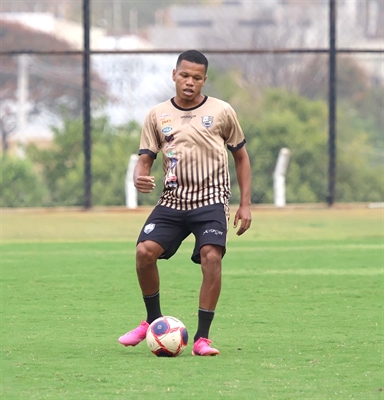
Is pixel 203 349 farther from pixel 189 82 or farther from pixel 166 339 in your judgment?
pixel 189 82

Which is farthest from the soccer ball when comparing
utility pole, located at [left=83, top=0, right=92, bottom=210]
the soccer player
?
utility pole, located at [left=83, top=0, right=92, bottom=210]

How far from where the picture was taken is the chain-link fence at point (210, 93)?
69.2ft

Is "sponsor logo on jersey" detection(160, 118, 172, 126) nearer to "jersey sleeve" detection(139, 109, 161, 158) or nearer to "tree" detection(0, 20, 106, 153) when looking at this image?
"jersey sleeve" detection(139, 109, 161, 158)

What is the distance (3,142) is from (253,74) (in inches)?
267

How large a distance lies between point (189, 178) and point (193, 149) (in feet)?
0.55

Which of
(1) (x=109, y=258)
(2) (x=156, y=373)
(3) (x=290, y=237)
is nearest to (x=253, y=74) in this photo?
(3) (x=290, y=237)

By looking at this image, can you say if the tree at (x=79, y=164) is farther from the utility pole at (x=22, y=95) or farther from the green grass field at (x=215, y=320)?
the utility pole at (x=22, y=95)

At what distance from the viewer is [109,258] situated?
1209 cm

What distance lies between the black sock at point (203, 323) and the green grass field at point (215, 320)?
0.47 ft

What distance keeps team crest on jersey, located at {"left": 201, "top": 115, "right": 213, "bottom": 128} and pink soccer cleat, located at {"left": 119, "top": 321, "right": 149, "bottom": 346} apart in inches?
48.1

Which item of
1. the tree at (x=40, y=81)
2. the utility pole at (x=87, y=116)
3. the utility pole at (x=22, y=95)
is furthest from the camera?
the tree at (x=40, y=81)

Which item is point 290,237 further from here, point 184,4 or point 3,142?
point 184,4

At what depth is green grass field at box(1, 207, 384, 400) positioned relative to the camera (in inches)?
241

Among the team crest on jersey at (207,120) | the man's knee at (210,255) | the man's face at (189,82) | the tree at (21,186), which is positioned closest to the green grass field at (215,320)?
→ the man's knee at (210,255)
